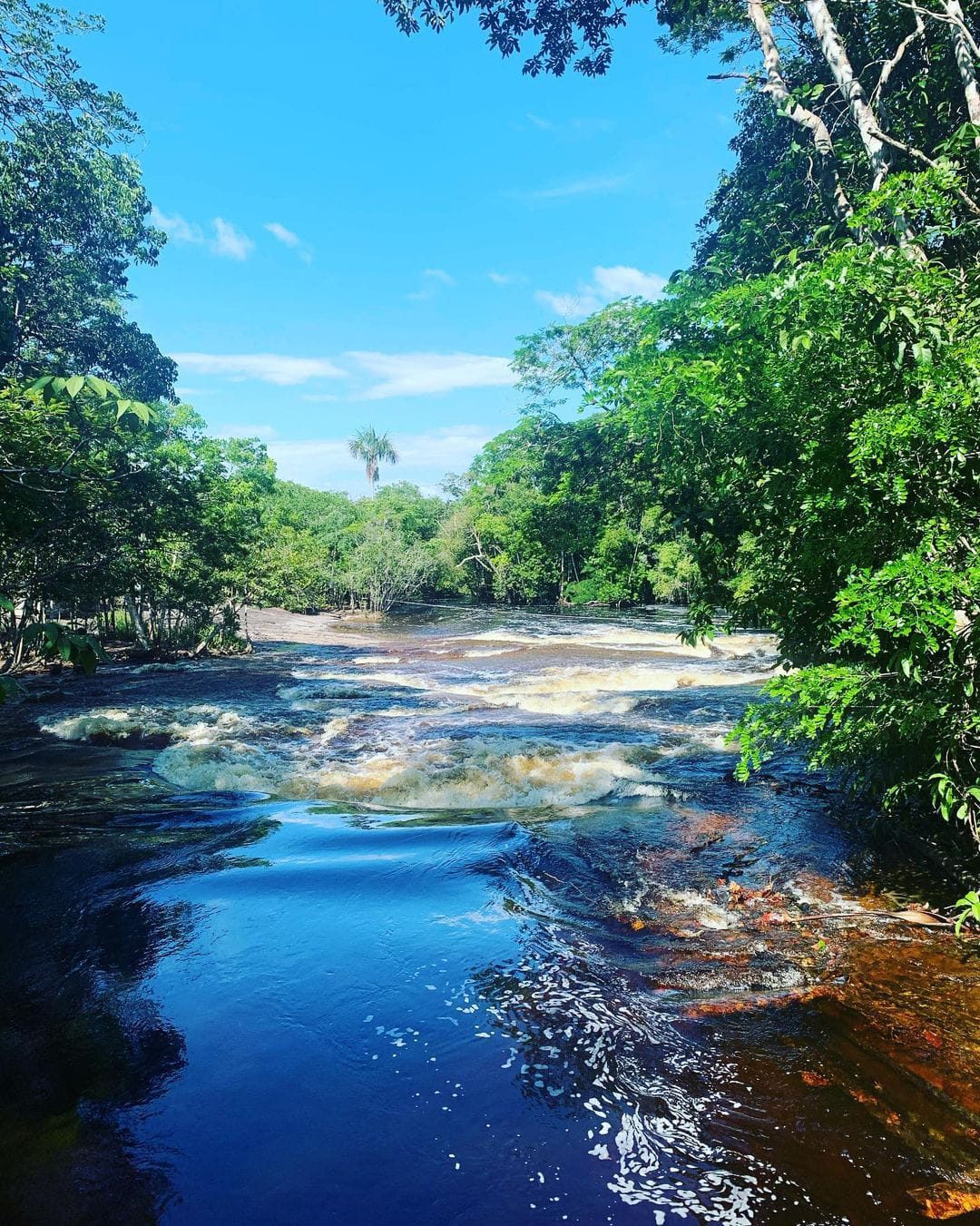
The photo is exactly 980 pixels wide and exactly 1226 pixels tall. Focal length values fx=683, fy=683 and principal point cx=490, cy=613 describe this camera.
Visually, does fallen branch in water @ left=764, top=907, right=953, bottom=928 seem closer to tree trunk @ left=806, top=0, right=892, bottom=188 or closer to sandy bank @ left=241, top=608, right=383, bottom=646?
tree trunk @ left=806, top=0, right=892, bottom=188

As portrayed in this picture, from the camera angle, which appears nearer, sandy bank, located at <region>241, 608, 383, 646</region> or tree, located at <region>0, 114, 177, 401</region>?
tree, located at <region>0, 114, 177, 401</region>

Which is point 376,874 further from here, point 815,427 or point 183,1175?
point 815,427

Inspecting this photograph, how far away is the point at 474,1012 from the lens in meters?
3.29

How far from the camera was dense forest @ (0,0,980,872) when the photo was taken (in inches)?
130

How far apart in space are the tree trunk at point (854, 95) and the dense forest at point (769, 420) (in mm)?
35

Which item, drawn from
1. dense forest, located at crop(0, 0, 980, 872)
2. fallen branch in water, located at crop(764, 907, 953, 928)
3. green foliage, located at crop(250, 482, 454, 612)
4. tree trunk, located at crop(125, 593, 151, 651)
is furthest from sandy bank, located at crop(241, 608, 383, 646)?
fallen branch in water, located at crop(764, 907, 953, 928)

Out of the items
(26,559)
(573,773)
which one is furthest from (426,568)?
(573,773)

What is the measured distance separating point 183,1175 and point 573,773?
669 cm

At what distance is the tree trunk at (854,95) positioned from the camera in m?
6.23

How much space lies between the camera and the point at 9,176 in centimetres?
2195

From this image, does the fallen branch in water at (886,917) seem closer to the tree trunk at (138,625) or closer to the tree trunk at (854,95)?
the tree trunk at (854,95)

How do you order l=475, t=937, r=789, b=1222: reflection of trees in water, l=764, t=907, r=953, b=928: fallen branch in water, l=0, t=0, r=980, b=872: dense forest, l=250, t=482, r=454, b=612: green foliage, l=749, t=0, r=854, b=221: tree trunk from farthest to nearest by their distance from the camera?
l=250, t=482, r=454, b=612: green foliage → l=749, t=0, r=854, b=221: tree trunk → l=764, t=907, r=953, b=928: fallen branch in water → l=0, t=0, r=980, b=872: dense forest → l=475, t=937, r=789, b=1222: reflection of trees in water

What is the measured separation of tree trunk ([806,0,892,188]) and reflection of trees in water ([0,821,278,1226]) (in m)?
7.77

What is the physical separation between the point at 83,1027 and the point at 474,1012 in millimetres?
1824
